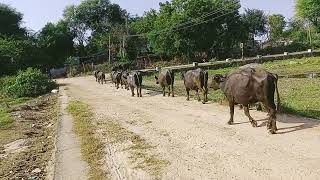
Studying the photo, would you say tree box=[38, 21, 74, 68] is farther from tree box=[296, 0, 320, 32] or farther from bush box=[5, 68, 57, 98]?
tree box=[296, 0, 320, 32]

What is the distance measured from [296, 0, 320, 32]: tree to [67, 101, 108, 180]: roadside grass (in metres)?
63.5

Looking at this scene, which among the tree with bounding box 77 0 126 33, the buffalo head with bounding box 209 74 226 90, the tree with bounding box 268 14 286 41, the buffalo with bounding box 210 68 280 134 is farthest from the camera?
the tree with bounding box 77 0 126 33

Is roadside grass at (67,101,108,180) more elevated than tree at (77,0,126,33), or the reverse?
tree at (77,0,126,33)

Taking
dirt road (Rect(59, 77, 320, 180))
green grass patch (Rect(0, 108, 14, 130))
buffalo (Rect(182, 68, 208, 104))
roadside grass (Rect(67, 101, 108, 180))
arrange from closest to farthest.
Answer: dirt road (Rect(59, 77, 320, 180)) → roadside grass (Rect(67, 101, 108, 180)) → buffalo (Rect(182, 68, 208, 104)) → green grass patch (Rect(0, 108, 14, 130))

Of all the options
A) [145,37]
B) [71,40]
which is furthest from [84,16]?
[145,37]

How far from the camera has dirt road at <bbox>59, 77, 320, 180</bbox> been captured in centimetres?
933

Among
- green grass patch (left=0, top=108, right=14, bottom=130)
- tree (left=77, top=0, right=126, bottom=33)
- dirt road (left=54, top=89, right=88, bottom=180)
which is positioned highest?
tree (left=77, top=0, right=126, bottom=33)

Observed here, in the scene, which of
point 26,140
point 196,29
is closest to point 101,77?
point 196,29

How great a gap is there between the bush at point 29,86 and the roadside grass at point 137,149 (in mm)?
23558

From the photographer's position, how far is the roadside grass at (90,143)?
1058 centimetres

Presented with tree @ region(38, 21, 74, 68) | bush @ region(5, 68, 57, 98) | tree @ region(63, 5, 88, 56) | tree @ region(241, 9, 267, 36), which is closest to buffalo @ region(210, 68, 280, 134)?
bush @ region(5, 68, 57, 98)

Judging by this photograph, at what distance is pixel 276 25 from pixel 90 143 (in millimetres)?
82749

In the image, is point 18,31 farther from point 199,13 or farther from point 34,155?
point 34,155

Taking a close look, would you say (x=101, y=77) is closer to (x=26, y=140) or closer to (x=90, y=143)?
(x=26, y=140)
